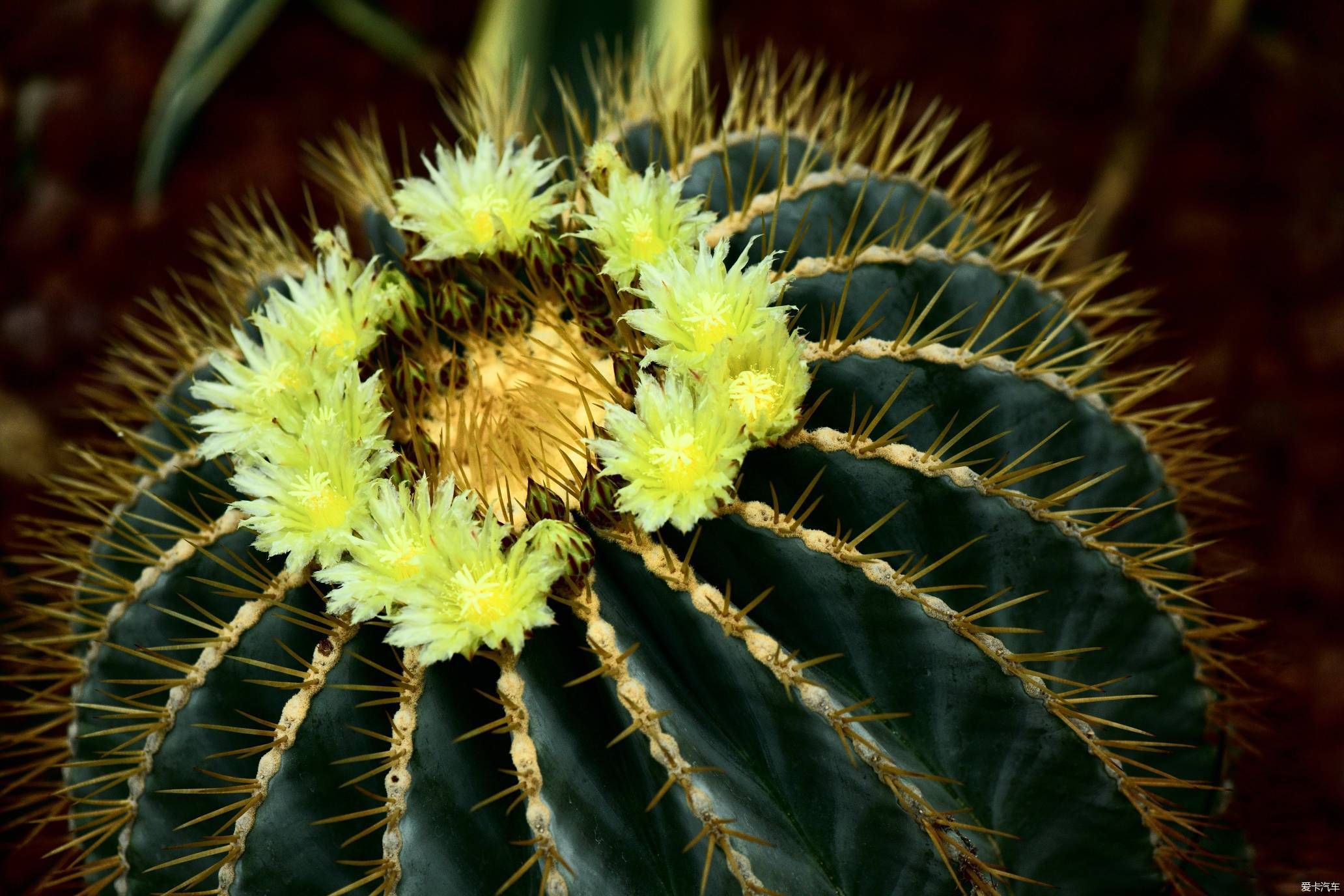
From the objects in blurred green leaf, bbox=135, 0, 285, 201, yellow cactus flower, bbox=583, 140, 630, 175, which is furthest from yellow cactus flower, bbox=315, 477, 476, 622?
blurred green leaf, bbox=135, 0, 285, 201

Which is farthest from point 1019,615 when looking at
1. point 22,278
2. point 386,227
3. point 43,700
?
point 22,278

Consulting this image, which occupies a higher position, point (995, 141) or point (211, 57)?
point (995, 141)

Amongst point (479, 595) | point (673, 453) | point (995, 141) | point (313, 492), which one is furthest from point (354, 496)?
point (995, 141)

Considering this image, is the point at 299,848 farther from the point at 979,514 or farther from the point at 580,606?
the point at 979,514

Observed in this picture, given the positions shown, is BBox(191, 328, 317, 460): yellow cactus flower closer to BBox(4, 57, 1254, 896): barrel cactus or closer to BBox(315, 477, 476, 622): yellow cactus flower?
BBox(4, 57, 1254, 896): barrel cactus

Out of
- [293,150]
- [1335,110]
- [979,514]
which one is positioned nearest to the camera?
[979,514]

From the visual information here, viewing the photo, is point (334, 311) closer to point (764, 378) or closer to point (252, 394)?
point (252, 394)

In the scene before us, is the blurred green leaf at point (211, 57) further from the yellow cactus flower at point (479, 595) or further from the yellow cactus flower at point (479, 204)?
the yellow cactus flower at point (479, 595)
